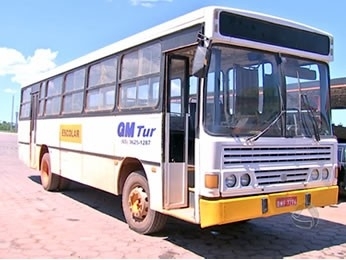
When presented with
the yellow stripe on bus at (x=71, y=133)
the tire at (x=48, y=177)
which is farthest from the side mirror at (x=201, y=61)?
the tire at (x=48, y=177)

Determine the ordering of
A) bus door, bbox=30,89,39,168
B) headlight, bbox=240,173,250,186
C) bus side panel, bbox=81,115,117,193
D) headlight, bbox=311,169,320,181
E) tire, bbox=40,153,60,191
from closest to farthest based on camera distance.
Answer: headlight, bbox=240,173,250,186 < headlight, bbox=311,169,320,181 < bus side panel, bbox=81,115,117,193 < tire, bbox=40,153,60,191 < bus door, bbox=30,89,39,168

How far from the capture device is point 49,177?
1104 centimetres

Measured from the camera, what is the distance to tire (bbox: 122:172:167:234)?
650 centimetres

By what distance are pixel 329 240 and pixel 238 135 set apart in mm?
2495

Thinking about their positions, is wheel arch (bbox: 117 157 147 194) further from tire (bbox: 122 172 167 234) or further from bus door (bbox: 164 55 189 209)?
bus door (bbox: 164 55 189 209)

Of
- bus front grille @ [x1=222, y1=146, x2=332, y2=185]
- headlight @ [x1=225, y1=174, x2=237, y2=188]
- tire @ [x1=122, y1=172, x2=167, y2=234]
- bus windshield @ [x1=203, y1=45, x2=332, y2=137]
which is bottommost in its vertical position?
tire @ [x1=122, y1=172, x2=167, y2=234]

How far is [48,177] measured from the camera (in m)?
11.1

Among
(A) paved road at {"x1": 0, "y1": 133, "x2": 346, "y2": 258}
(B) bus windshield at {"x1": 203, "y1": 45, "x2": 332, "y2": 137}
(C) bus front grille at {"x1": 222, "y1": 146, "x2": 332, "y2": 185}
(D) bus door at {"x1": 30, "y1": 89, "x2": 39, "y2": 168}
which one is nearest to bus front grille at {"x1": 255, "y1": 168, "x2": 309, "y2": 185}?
(C) bus front grille at {"x1": 222, "y1": 146, "x2": 332, "y2": 185}

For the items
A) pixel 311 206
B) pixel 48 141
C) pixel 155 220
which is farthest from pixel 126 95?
pixel 48 141

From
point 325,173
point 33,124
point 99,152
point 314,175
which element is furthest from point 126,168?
point 33,124

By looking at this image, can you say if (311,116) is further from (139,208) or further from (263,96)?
(139,208)

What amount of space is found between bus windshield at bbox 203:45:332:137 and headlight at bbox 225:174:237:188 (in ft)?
1.69

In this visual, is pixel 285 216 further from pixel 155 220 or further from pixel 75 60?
pixel 75 60

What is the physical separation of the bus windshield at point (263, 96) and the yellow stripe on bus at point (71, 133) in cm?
412
